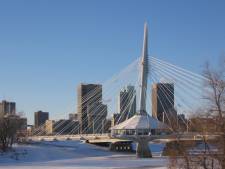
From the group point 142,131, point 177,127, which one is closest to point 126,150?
point 142,131

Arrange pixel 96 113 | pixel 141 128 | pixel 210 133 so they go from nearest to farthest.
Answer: pixel 210 133 < pixel 141 128 < pixel 96 113

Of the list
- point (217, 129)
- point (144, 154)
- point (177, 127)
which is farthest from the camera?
point (144, 154)

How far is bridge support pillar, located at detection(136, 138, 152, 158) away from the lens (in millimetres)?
102006

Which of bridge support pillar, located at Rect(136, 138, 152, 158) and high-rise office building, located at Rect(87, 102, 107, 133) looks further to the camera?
high-rise office building, located at Rect(87, 102, 107, 133)

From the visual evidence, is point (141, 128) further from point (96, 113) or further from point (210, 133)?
point (210, 133)

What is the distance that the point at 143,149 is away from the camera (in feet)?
341

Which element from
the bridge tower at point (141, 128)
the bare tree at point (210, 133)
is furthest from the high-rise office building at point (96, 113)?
the bare tree at point (210, 133)

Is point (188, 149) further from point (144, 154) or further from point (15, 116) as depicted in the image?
point (15, 116)

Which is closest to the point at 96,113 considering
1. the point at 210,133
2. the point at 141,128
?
the point at 141,128

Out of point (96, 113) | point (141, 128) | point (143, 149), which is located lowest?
point (143, 149)

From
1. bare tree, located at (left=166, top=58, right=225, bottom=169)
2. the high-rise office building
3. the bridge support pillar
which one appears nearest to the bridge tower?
the bridge support pillar

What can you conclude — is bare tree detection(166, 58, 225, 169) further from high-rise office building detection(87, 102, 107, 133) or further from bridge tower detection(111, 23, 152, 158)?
high-rise office building detection(87, 102, 107, 133)

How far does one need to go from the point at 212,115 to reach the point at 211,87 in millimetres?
1415

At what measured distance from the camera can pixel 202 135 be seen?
30672 mm
